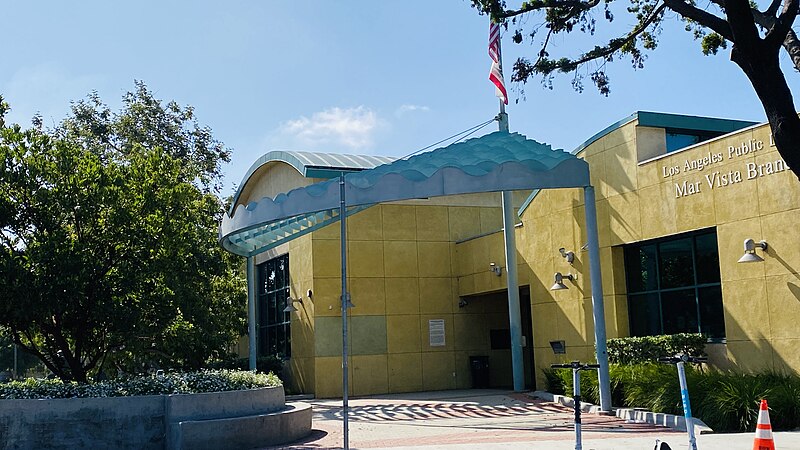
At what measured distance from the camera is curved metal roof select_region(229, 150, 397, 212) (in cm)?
2534

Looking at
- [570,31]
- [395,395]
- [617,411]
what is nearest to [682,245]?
[617,411]

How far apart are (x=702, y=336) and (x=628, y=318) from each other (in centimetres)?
256

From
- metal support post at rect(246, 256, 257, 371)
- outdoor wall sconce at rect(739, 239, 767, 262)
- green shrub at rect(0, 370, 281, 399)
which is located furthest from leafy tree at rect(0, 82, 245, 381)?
outdoor wall sconce at rect(739, 239, 767, 262)

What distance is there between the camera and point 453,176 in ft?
55.2

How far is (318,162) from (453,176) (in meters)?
10.1

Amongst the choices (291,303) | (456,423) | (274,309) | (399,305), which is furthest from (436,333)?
(456,423)

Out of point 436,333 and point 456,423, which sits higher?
point 436,333

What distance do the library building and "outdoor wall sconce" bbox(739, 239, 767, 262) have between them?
0.19ft

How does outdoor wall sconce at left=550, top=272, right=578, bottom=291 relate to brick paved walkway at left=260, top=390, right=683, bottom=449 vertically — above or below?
above

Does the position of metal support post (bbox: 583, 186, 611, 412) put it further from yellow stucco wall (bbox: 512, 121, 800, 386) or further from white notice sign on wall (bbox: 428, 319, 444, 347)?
white notice sign on wall (bbox: 428, 319, 444, 347)

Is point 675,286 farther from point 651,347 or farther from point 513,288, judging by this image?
point 513,288

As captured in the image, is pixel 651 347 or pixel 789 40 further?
pixel 651 347

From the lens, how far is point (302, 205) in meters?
17.7

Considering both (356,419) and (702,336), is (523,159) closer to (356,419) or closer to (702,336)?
(702,336)
